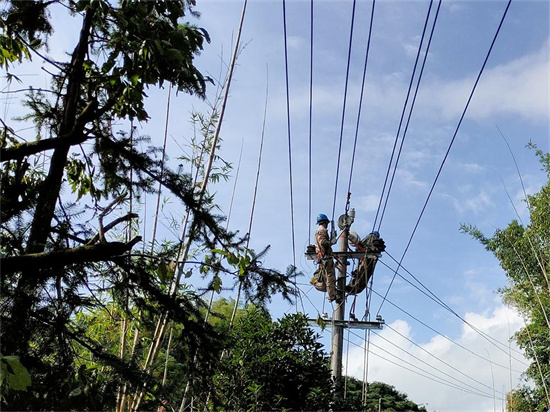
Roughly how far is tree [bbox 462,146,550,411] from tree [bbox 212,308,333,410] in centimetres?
658

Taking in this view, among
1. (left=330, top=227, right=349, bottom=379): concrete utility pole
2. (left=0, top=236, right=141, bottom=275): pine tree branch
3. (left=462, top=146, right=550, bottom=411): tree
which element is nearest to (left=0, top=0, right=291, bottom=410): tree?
(left=0, top=236, right=141, bottom=275): pine tree branch

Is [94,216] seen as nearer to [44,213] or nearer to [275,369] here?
[44,213]

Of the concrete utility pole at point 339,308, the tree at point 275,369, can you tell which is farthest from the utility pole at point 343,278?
the tree at point 275,369

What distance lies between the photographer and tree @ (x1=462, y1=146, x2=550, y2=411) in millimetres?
11078

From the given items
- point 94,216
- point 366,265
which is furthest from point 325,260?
point 94,216

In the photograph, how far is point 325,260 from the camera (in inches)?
262

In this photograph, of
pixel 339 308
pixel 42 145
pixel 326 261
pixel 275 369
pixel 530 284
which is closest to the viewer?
pixel 42 145

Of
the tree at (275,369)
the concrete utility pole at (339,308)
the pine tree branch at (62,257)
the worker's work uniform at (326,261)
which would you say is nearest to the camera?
the pine tree branch at (62,257)

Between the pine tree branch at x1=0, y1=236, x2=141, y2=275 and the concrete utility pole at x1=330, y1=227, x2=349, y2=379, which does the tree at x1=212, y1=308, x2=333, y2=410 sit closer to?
the concrete utility pole at x1=330, y1=227, x2=349, y2=379

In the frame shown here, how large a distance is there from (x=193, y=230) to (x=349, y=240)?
3949 mm

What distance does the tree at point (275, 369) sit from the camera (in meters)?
4.24

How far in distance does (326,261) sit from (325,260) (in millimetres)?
15

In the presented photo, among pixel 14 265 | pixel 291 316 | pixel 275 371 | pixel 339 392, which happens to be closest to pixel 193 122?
pixel 291 316

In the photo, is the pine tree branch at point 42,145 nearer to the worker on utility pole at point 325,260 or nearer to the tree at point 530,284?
the worker on utility pole at point 325,260
